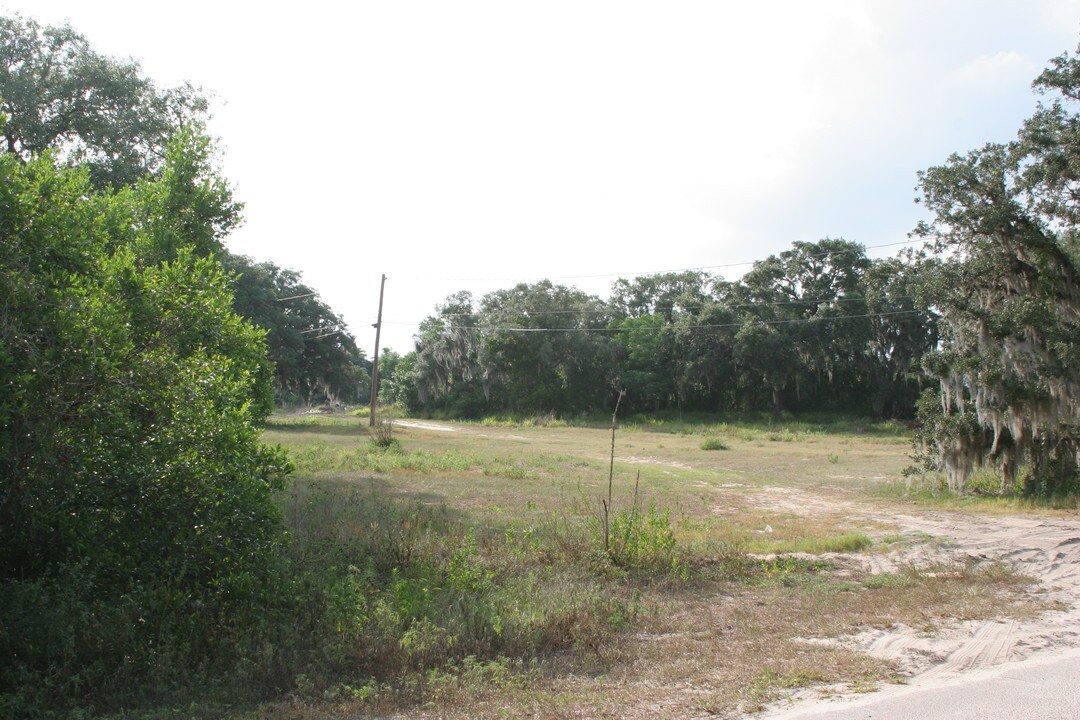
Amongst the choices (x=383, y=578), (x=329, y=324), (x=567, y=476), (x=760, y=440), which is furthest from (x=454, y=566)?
(x=329, y=324)

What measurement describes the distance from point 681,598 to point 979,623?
2.78 metres

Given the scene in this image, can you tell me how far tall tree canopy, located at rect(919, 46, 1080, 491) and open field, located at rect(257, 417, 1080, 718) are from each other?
163 centimetres

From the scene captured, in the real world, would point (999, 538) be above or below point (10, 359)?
below

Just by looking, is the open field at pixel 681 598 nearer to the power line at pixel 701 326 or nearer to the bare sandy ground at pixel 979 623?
the bare sandy ground at pixel 979 623

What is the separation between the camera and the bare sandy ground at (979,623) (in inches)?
218

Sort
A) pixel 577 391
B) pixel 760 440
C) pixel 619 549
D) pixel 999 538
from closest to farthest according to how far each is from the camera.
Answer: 1. pixel 619 549
2. pixel 999 538
3. pixel 760 440
4. pixel 577 391

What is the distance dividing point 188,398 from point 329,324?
153ft

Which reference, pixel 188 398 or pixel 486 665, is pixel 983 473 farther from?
pixel 188 398

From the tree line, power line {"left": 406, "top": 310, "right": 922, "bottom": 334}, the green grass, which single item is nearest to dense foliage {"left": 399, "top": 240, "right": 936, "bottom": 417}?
power line {"left": 406, "top": 310, "right": 922, "bottom": 334}

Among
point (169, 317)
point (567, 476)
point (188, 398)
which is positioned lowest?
point (567, 476)

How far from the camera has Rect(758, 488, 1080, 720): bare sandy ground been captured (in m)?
A: 5.55

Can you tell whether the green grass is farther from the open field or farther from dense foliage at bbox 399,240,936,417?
dense foliage at bbox 399,240,936,417

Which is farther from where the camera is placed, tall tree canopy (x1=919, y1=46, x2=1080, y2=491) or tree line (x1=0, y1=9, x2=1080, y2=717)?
tall tree canopy (x1=919, y1=46, x2=1080, y2=491)

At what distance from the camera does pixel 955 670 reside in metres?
5.45
